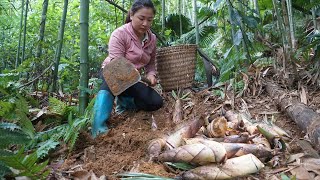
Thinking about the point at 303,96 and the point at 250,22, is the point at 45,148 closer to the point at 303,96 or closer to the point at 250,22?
the point at 303,96

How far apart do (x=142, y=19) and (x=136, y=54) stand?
0.98 ft

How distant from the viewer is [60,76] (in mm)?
4062

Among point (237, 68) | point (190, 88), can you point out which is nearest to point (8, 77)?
point (190, 88)

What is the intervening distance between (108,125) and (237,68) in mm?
1287

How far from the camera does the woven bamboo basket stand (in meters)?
3.16

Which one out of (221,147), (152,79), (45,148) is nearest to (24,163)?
(45,148)

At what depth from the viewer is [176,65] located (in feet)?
10.4

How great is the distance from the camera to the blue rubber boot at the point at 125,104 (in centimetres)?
298

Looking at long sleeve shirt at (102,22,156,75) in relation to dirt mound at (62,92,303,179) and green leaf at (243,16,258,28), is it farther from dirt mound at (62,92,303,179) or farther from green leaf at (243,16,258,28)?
green leaf at (243,16,258,28)

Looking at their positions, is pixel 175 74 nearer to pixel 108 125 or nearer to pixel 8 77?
pixel 108 125

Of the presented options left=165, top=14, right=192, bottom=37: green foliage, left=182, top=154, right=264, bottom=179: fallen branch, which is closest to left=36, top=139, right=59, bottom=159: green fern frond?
left=182, top=154, right=264, bottom=179: fallen branch

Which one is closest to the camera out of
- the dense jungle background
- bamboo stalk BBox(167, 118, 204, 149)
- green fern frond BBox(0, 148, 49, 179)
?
green fern frond BBox(0, 148, 49, 179)

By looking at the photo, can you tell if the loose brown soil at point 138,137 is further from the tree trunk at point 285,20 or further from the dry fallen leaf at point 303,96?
the tree trunk at point 285,20

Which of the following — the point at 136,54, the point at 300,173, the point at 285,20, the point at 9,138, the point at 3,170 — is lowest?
the point at 300,173
